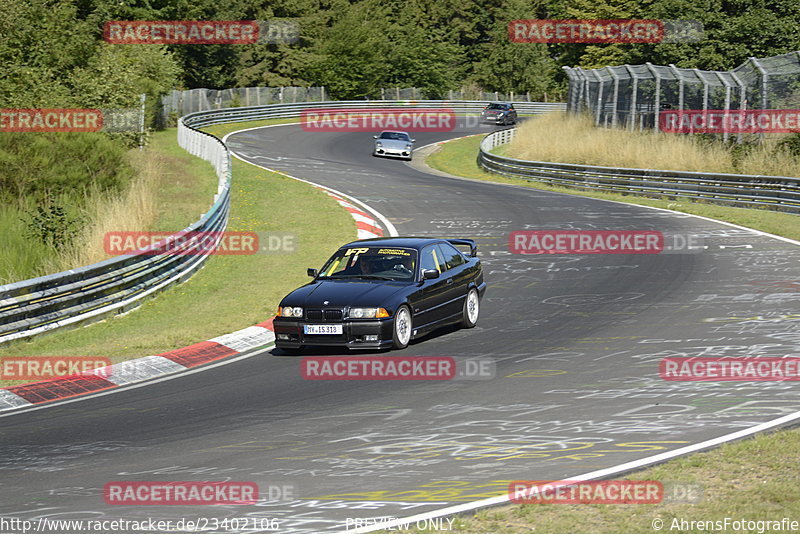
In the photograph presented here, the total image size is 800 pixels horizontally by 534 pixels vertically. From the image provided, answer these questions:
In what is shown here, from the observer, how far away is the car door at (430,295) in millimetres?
13188

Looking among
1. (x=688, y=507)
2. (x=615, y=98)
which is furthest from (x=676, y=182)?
(x=688, y=507)

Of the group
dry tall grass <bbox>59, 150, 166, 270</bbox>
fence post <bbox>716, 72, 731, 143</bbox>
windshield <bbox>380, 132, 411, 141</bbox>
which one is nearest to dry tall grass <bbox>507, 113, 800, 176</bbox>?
fence post <bbox>716, 72, 731, 143</bbox>

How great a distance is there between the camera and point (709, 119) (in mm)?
33938

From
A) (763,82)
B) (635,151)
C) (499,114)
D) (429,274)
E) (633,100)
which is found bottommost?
(429,274)

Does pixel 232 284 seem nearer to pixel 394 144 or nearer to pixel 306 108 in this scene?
pixel 394 144

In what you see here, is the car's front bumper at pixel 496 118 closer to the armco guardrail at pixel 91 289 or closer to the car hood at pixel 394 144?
the car hood at pixel 394 144

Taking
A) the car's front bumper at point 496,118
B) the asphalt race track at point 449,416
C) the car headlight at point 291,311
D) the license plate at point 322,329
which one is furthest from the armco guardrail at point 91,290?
the car's front bumper at point 496,118

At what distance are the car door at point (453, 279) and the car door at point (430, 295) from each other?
0.05 meters

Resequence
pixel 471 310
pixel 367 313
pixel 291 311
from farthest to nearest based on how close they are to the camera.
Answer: pixel 471 310
pixel 291 311
pixel 367 313

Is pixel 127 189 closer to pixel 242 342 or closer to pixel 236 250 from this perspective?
pixel 236 250

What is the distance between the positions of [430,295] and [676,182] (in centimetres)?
1920

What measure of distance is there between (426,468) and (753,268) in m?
12.8

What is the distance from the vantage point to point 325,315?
1254 centimetres

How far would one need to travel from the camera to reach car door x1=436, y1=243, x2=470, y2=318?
13.9 meters
